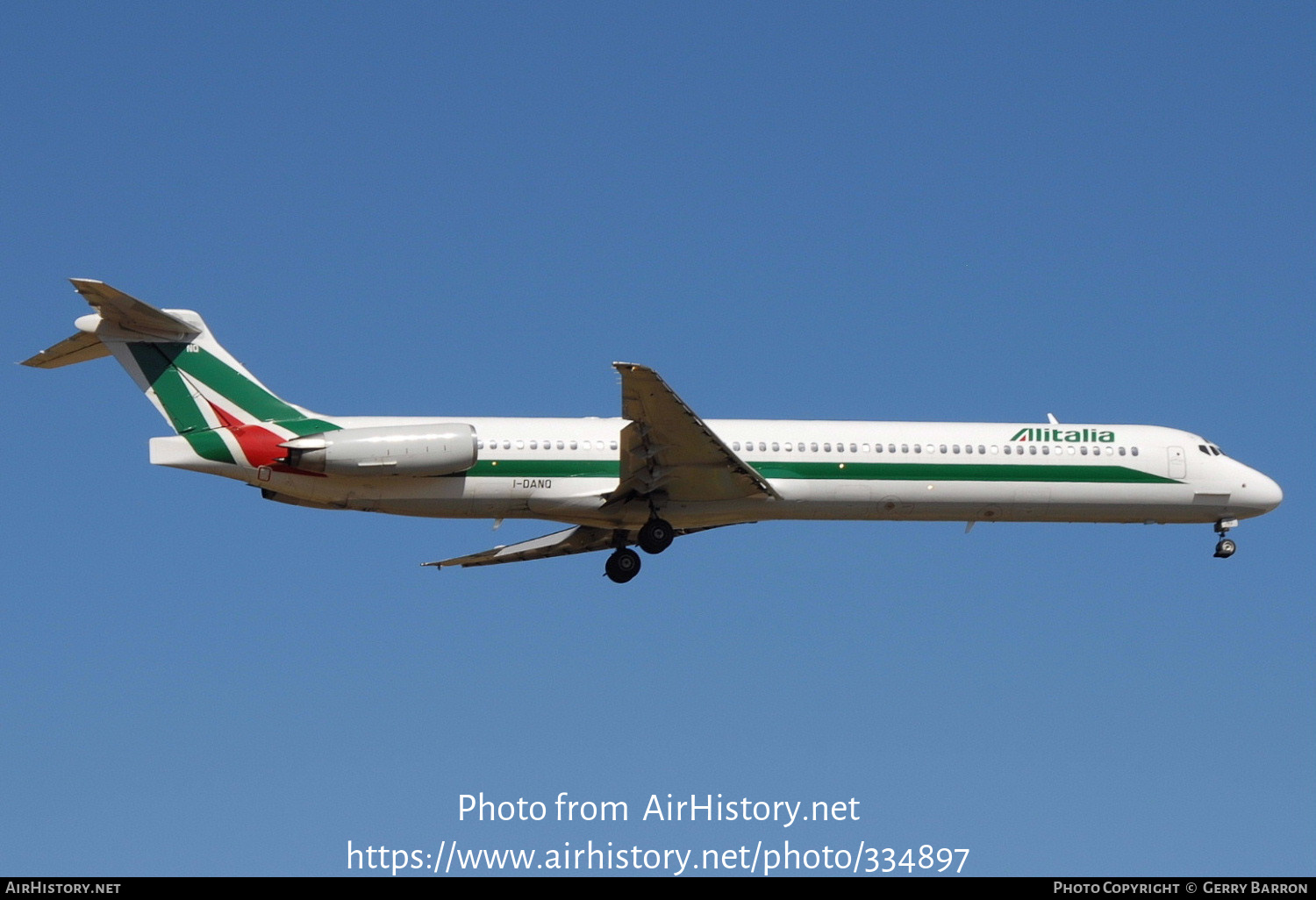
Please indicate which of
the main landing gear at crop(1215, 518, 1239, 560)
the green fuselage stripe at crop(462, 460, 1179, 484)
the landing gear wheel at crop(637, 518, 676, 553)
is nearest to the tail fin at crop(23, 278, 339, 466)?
the green fuselage stripe at crop(462, 460, 1179, 484)

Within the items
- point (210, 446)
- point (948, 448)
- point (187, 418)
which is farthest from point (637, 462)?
point (187, 418)

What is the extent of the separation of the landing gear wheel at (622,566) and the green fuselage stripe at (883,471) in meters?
2.56

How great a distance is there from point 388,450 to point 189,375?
410cm

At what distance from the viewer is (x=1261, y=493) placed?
3447 centimetres

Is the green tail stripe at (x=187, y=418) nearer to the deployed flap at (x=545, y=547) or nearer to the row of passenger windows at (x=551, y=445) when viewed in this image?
the row of passenger windows at (x=551, y=445)

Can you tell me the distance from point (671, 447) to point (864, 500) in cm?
454

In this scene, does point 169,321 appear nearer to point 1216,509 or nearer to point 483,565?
point 483,565

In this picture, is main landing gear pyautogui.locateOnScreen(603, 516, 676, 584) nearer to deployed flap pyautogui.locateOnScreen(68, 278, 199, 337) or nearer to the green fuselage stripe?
the green fuselage stripe

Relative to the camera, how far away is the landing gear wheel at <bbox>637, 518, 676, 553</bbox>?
31.6 m

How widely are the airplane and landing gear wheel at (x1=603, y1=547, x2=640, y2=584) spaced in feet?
0.14

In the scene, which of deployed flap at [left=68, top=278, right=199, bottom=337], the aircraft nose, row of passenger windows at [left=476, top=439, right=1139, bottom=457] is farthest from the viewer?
the aircraft nose

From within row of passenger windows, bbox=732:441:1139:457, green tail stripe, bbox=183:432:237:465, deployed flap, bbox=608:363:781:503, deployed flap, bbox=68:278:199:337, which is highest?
row of passenger windows, bbox=732:441:1139:457

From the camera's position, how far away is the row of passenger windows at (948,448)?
3200 cm

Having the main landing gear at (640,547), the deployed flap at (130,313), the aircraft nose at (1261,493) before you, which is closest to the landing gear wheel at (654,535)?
the main landing gear at (640,547)
